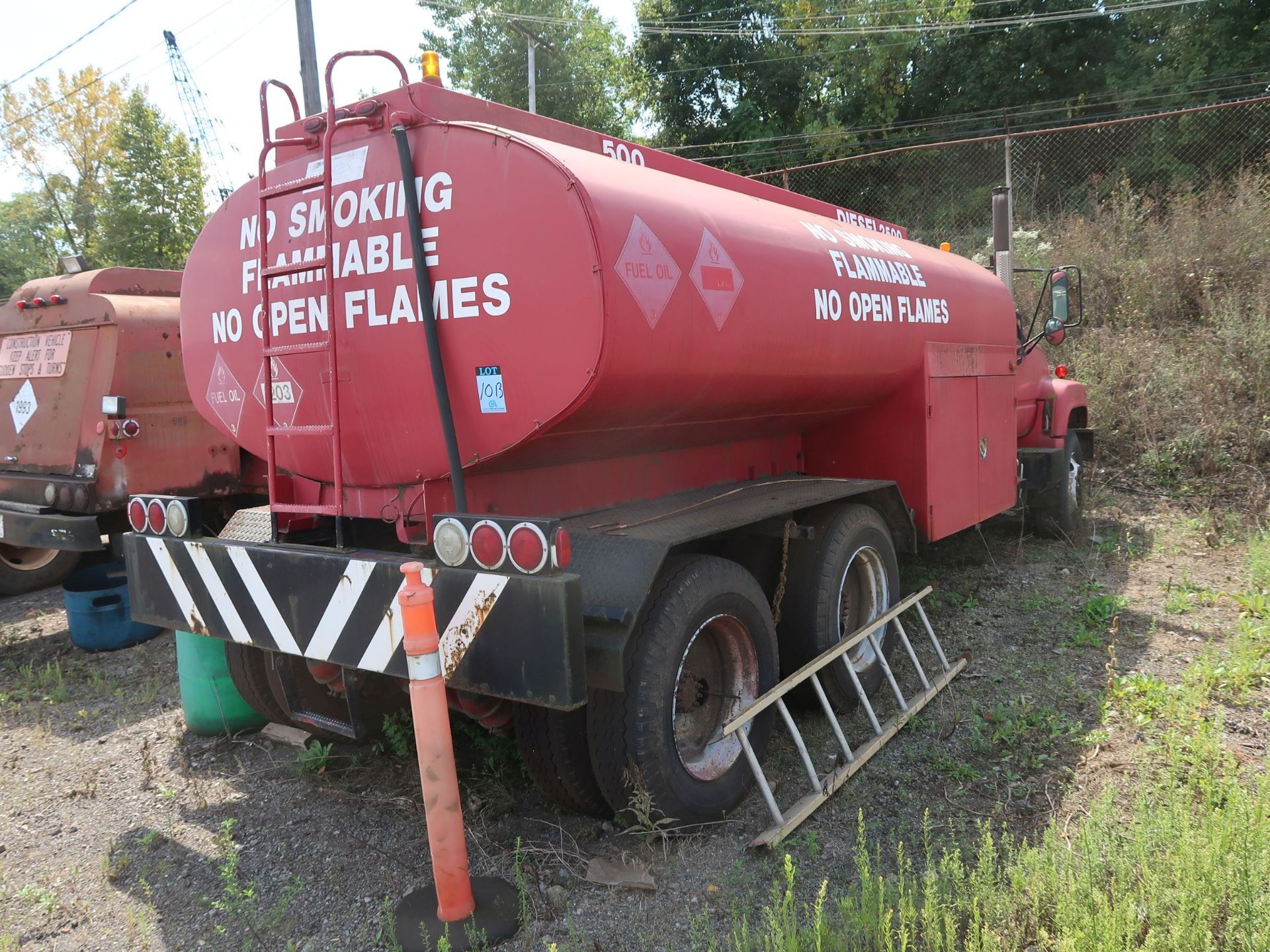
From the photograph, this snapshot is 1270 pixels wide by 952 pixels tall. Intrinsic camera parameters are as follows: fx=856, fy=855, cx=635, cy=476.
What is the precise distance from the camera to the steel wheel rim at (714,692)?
128 inches

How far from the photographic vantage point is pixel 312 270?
307cm

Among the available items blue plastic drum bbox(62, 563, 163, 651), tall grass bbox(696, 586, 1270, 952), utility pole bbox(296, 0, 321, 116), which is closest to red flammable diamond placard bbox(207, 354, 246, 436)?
tall grass bbox(696, 586, 1270, 952)

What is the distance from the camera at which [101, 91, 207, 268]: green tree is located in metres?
26.5

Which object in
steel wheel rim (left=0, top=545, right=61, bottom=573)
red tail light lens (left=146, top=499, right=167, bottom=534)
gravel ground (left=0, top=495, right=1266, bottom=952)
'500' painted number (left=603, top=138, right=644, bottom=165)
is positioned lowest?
gravel ground (left=0, top=495, right=1266, bottom=952)

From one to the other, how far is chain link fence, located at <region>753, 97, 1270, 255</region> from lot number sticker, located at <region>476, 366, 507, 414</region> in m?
9.41

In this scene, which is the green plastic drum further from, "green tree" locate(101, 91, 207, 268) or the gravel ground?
"green tree" locate(101, 91, 207, 268)

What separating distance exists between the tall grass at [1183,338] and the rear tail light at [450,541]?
751 centimetres

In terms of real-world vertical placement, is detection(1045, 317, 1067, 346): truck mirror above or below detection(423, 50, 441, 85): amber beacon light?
below

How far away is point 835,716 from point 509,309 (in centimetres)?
234

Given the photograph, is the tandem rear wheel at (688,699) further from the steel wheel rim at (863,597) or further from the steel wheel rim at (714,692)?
the steel wheel rim at (863,597)

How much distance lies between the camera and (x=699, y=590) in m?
3.00

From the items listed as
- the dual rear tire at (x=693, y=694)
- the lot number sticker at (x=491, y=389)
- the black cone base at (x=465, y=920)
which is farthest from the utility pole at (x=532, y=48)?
the black cone base at (x=465, y=920)

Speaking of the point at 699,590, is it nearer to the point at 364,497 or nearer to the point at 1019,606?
the point at 364,497

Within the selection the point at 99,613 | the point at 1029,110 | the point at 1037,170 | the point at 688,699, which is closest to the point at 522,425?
the point at 688,699
